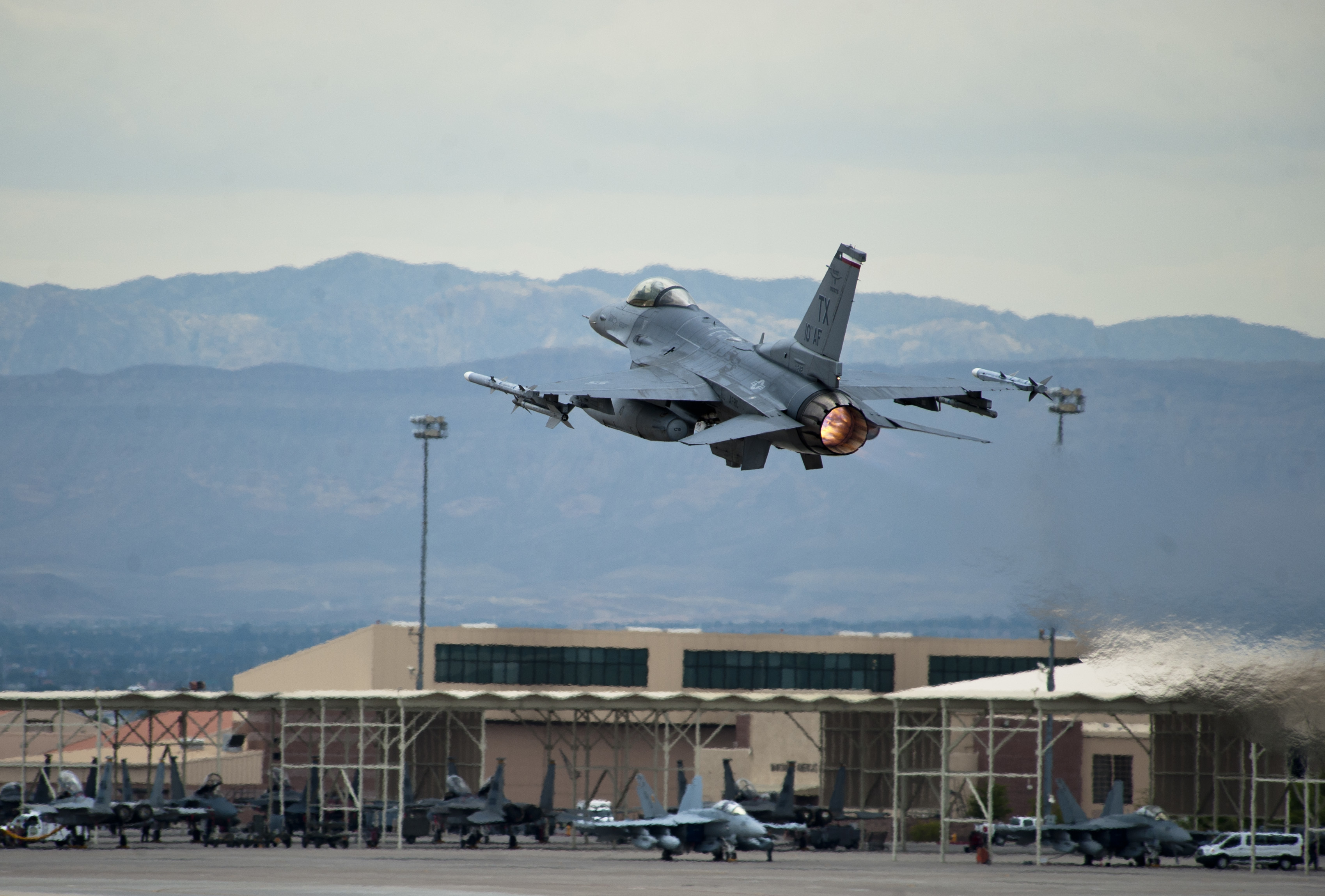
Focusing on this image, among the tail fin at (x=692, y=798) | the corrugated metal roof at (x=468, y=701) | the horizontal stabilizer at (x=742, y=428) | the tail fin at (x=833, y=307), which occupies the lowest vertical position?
the tail fin at (x=692, y=798)

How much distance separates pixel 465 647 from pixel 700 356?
6649 centimetres

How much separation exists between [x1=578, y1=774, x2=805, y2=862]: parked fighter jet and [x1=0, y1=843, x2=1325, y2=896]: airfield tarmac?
0.63m

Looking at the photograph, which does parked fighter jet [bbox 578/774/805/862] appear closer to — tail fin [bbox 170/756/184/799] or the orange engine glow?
tail fin [bbox 170/756/184/799]

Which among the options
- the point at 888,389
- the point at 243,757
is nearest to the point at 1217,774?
the point at 888,389

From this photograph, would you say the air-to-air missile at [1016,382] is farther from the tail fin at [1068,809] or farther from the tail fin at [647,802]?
the tail fin at [647,802]

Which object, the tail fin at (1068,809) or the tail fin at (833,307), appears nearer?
the tail fin at (833,307)

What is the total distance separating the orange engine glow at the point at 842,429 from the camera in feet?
124

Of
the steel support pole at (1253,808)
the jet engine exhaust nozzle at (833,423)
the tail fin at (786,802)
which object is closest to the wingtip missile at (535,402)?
the jet engine exhaust nozzle at (833,423)

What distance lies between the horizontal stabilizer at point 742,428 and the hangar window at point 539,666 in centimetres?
6751

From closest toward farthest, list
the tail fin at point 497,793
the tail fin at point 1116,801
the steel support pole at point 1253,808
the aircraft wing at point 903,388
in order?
the aircraft wing at point 903,388
the steel support pole at point 1253,808
the tail fin at point 1116,801
the tail fin at point 497,793

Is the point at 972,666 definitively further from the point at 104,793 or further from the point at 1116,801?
the point at 104,793

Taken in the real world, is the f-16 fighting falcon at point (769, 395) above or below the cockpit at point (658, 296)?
below

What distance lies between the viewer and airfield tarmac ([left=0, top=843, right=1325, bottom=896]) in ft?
135

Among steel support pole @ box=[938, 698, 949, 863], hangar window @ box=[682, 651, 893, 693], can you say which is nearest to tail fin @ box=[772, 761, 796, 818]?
steel support pole @ box=[938, 698, 949, 863]
